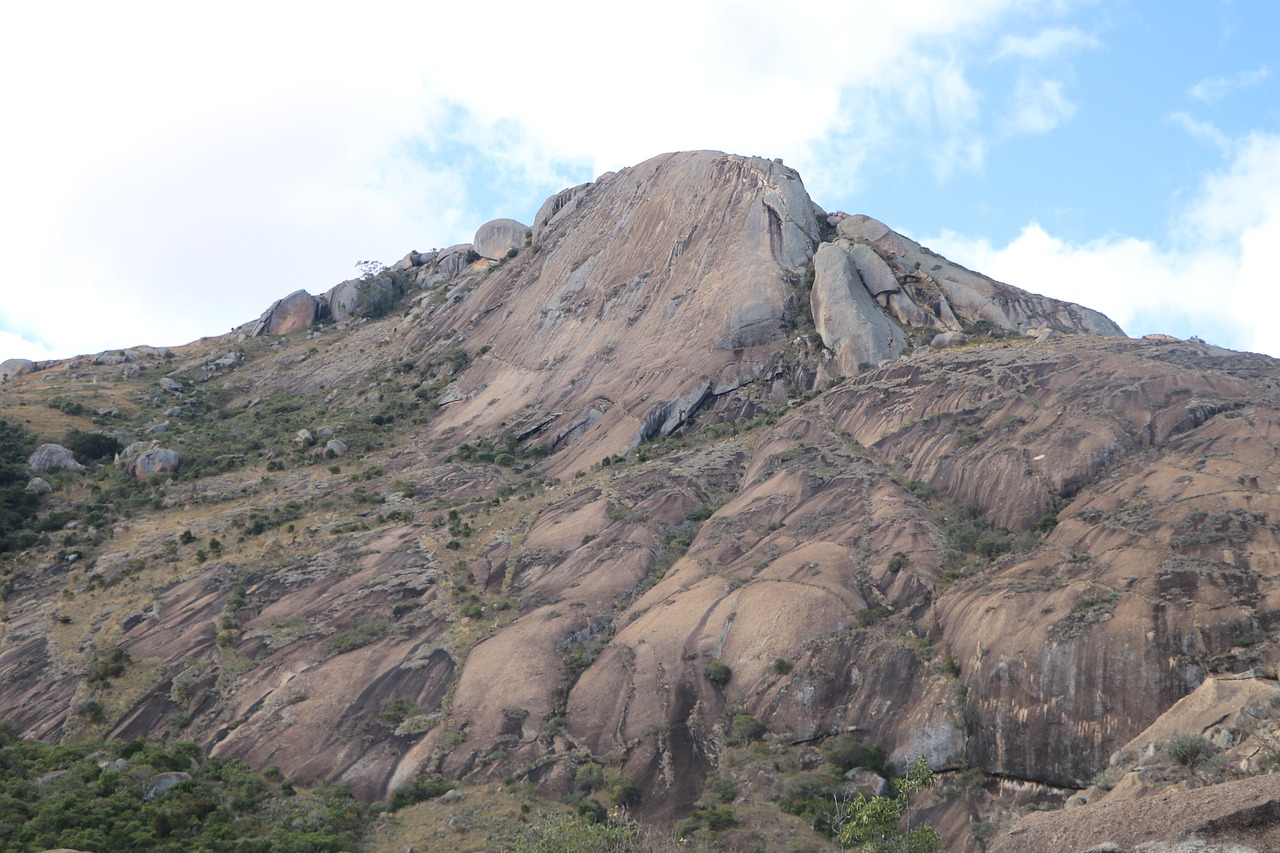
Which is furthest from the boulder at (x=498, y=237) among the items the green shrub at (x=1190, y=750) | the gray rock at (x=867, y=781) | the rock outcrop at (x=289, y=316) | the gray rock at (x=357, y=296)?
the green shrub at (x=1190, y=750)

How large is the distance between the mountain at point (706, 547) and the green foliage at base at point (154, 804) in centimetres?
233

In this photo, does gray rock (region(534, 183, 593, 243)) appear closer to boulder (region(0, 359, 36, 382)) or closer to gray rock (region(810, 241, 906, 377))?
gray rock (region(810, 241, 906, 377))

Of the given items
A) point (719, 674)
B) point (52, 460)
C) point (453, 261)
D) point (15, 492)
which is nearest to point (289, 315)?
point (453, 261)

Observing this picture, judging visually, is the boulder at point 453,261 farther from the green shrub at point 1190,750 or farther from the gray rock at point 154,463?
the green shrub at point 1190,750

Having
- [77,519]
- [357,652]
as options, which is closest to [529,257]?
[77,519]

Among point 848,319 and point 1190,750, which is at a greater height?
point 848,319

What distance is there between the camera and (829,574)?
46.7 metres

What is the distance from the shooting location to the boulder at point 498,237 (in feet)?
398

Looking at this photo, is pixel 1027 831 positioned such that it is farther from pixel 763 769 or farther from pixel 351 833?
pixel 351 833

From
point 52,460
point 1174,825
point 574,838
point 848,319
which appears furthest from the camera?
point 52,460

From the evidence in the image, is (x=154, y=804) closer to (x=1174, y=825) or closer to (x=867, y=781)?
(x=867, y=781)

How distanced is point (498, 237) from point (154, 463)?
2235 inches

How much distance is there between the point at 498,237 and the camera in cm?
12306

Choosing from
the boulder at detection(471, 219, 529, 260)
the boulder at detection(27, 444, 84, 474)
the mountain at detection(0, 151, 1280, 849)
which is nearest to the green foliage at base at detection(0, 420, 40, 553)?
the boulder at detection(27, 444, 84, 474)
